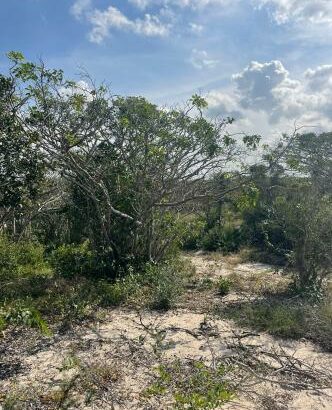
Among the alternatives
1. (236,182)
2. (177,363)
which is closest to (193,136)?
(236,182)

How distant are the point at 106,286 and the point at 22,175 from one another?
2.44 metres

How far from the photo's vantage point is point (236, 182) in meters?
10.2

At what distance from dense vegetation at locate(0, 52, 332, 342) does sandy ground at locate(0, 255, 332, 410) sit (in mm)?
653

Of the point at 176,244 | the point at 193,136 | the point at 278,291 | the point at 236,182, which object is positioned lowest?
the point at 278,291

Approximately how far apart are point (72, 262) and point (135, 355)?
439cm

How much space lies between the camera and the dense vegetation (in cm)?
793

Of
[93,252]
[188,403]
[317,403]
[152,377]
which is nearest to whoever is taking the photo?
[188,403]

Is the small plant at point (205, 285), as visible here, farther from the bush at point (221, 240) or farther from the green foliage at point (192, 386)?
the bush at point (221, 240)

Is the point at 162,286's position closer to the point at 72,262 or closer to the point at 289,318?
the point at 289,318

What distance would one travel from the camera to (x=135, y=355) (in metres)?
5.66

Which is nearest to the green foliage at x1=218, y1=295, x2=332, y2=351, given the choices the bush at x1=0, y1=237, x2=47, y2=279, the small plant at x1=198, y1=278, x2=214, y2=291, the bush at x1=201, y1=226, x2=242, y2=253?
the small plant at x1=198, y1=278, x2=214, y2=291

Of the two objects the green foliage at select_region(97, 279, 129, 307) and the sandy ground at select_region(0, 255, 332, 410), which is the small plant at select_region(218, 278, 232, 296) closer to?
the sandy ground at select_region(0, 255, 332, 410)

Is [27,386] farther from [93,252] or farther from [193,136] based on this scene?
[193,136]

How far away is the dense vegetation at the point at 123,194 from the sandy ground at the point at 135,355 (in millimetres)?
653
